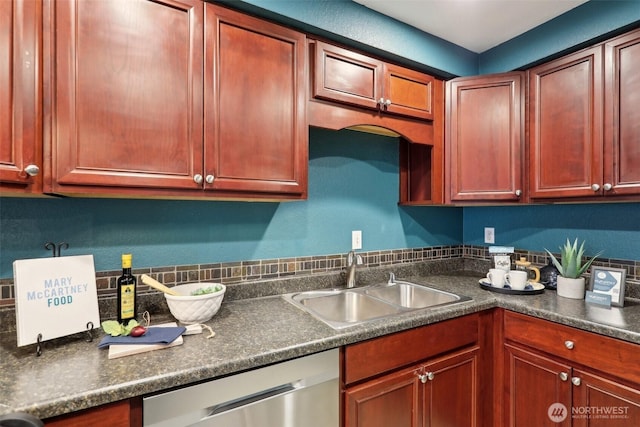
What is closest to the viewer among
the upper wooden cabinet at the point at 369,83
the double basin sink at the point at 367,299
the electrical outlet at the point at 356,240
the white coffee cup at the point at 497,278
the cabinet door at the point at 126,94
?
the cabinet door at the point at 126,94

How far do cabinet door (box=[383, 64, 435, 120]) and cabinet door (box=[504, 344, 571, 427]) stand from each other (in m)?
1.34

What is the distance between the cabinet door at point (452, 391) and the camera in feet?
4.49

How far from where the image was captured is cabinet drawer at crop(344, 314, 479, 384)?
46.3 inches

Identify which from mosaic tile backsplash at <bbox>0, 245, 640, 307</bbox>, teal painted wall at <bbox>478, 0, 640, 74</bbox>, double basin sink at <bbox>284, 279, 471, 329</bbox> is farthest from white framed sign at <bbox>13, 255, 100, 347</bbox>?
teal painted wall at <bbox>478, 0, 640, 74</bbox>

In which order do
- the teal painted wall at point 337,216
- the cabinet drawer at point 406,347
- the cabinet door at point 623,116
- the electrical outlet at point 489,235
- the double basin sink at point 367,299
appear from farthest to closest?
the electrical outlet at point 489,235 → the double basin sink at point 367,299 → the cabinet door at point 623,116 → the teal painted wall at point 337,216 → the cabinet drawer at point 406,347

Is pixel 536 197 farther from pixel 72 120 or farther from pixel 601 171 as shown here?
pixel 72 120

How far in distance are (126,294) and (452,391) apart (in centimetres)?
147

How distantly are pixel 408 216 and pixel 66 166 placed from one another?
1861 millimetres

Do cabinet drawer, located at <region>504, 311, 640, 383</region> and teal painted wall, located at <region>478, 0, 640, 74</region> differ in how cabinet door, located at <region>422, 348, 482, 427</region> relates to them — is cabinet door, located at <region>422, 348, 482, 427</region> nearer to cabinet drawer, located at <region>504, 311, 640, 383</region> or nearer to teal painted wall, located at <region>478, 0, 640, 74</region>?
cabinet drawer, located at <region>504, 311, 640, 383</region>

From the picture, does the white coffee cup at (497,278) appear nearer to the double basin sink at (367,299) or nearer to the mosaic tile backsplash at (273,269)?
the double basin sink at (367,299)

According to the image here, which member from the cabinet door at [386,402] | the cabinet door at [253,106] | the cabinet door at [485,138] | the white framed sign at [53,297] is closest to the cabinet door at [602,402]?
the cabinet door at [386,402]

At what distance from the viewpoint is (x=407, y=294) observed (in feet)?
6.20

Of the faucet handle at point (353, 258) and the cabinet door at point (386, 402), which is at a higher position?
the faucet handle at point (353, 258)

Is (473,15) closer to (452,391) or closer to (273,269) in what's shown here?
(273,269)
